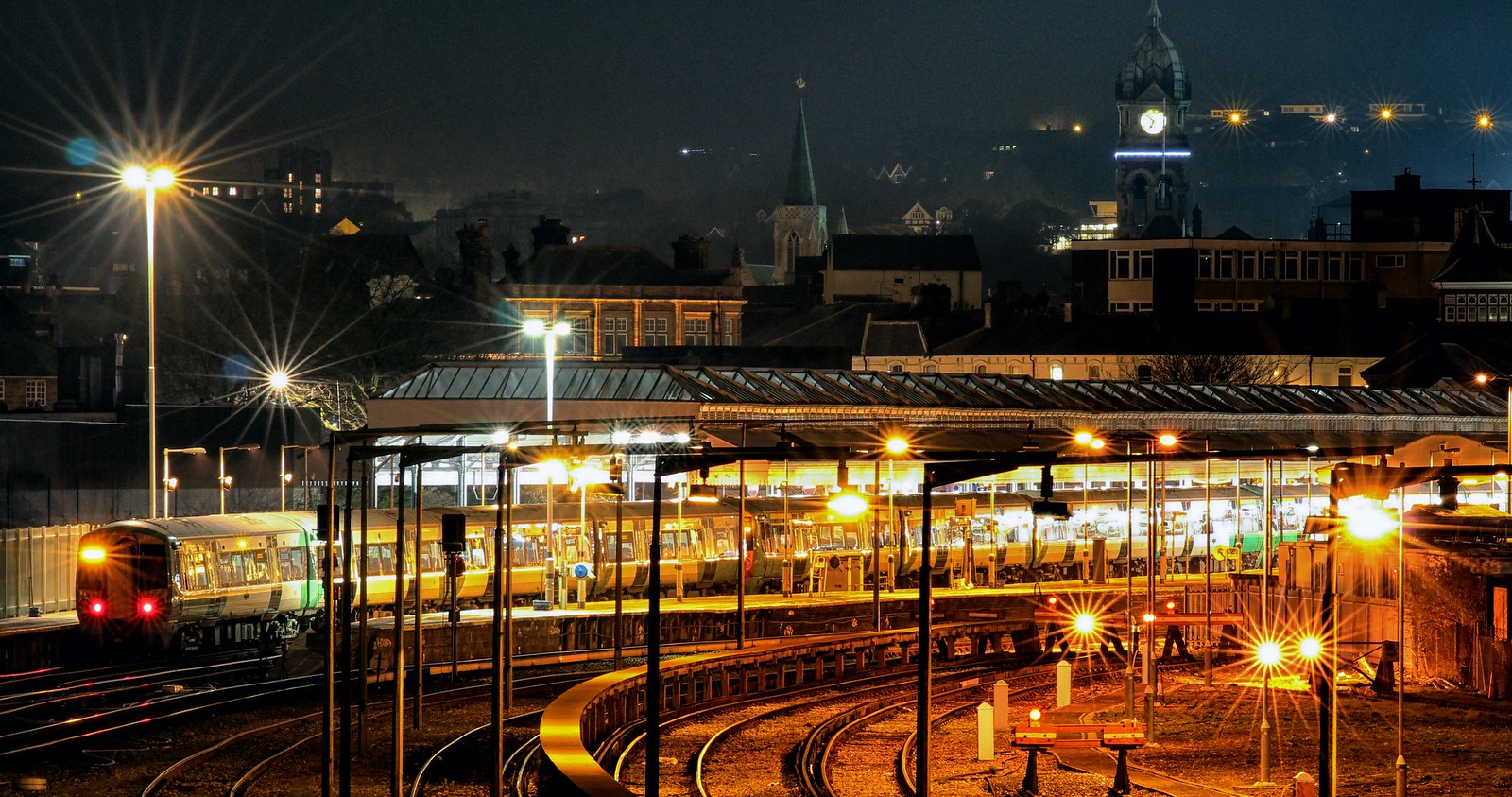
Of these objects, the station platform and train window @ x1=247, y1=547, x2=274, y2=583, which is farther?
train window @ x1=247, y1=547, x2=274, y2=583

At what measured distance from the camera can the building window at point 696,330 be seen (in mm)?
137250

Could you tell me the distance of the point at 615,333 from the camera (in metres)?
136

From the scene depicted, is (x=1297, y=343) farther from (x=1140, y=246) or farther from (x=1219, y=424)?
(x=1219, y=424)

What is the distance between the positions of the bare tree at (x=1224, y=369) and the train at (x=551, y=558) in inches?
1304

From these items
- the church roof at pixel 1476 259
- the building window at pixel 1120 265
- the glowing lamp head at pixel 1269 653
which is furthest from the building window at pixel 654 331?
the glowing lamp head at pixel 1269 653

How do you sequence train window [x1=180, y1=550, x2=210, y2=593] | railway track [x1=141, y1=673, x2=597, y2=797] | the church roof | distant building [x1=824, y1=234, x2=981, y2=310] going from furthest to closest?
distant building [x1=824, y1=234, x2=981, y2=310]
the church roof
train window [x1=180, y1=550, x2=210, y2=593]
railway track [x1=141, y1=673, x2=597, y2=797]

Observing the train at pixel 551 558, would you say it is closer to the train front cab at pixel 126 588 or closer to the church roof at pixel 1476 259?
the train front cab at pixel 126 588

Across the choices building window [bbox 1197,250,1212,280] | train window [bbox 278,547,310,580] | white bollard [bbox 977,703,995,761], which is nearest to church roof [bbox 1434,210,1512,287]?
building window [bbox 1197,250,1212,280]

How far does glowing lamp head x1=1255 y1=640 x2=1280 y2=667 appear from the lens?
31236mm

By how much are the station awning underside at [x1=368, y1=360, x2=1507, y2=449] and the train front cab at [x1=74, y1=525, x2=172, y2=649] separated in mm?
19062

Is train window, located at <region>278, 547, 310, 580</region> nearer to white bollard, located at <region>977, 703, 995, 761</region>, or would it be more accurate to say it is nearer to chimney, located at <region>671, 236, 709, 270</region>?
white bollard, located at <region>977, 703, 995, 761</region>

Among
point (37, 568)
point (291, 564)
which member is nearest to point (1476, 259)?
point (291, 564)

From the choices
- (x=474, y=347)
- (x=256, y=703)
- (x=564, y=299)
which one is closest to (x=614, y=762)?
(x=256, y=703)

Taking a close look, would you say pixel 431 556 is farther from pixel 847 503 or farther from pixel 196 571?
pixel 847 503
